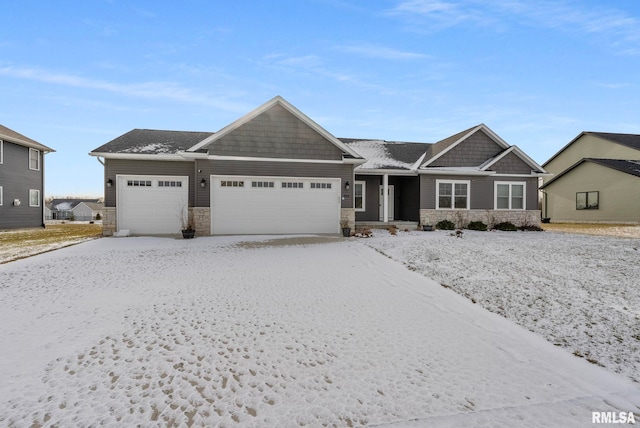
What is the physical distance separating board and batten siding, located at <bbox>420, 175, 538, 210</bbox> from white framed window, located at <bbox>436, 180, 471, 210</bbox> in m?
0.23

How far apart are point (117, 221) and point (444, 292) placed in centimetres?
1430

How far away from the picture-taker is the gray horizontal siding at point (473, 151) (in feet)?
55.8

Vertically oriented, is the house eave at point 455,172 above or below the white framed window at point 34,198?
above

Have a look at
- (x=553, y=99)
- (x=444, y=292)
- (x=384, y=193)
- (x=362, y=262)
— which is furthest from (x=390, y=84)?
(x=444, y=292)

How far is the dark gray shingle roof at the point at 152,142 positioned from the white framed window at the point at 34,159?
1013 centimetres

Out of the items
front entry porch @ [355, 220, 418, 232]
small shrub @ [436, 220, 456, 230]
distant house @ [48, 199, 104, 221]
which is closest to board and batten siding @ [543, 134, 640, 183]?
small shrub @ [436, 220, 456, 230]

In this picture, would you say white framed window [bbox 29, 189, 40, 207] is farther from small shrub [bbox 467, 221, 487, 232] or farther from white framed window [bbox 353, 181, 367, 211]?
small shrub [bbox 467, 221, 487, 232]

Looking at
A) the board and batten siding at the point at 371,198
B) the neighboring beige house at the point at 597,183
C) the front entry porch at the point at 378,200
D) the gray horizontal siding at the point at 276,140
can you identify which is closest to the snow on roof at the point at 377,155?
the front entry porch at the point at 378,200

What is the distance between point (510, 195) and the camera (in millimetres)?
17062

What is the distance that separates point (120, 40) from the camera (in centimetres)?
1324

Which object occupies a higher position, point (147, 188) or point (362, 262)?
point (147, 188)

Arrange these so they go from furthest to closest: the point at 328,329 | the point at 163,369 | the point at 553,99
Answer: the point at 553,99 → the point at 328,329 → the point at 163,369

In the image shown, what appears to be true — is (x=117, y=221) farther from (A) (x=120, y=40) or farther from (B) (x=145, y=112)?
(B) (x=145, y=112)

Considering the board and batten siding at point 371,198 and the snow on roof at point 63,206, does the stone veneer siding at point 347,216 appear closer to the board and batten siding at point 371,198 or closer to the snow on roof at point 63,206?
the board and batten siding at point 371,198
